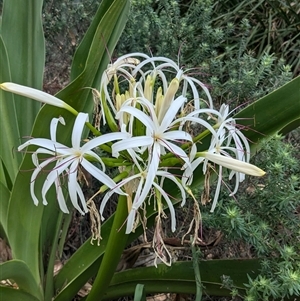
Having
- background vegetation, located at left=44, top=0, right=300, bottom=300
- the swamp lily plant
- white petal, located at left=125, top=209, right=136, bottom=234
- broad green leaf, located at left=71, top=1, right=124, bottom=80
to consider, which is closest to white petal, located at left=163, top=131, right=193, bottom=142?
the swamp lily plant

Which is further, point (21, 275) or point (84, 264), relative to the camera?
point (84, 264)

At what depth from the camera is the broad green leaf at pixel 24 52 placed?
94 centimetres

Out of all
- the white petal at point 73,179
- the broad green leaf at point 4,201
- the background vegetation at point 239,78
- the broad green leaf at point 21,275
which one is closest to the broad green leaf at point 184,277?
the background vegetation at point 239,78

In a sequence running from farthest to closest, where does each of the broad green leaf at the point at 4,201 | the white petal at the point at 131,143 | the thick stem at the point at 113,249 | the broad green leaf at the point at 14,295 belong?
the broad green leaf at the point at 4,201
the broad green leaf at the point at 14,295
the thick stem at the point at 113,249
the white petal at the point at 131,143

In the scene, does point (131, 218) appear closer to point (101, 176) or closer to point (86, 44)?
point (101, 176)

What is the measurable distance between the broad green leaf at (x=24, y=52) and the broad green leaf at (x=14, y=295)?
333 mm

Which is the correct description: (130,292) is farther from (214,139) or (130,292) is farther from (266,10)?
(266,10)

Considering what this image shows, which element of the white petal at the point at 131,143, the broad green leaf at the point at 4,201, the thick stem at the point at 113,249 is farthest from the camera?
the broad green leaf at the point at 4,201

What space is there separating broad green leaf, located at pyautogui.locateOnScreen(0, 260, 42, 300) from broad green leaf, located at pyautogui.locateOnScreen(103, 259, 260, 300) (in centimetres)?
16

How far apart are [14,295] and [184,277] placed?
32 cm

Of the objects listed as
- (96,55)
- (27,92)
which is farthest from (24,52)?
(27,92)

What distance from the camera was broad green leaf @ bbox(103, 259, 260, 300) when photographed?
81 centimetres

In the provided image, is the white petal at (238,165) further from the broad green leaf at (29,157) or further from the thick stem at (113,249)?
the broad green leaf at (29,157)

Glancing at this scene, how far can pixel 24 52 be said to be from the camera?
959mm
